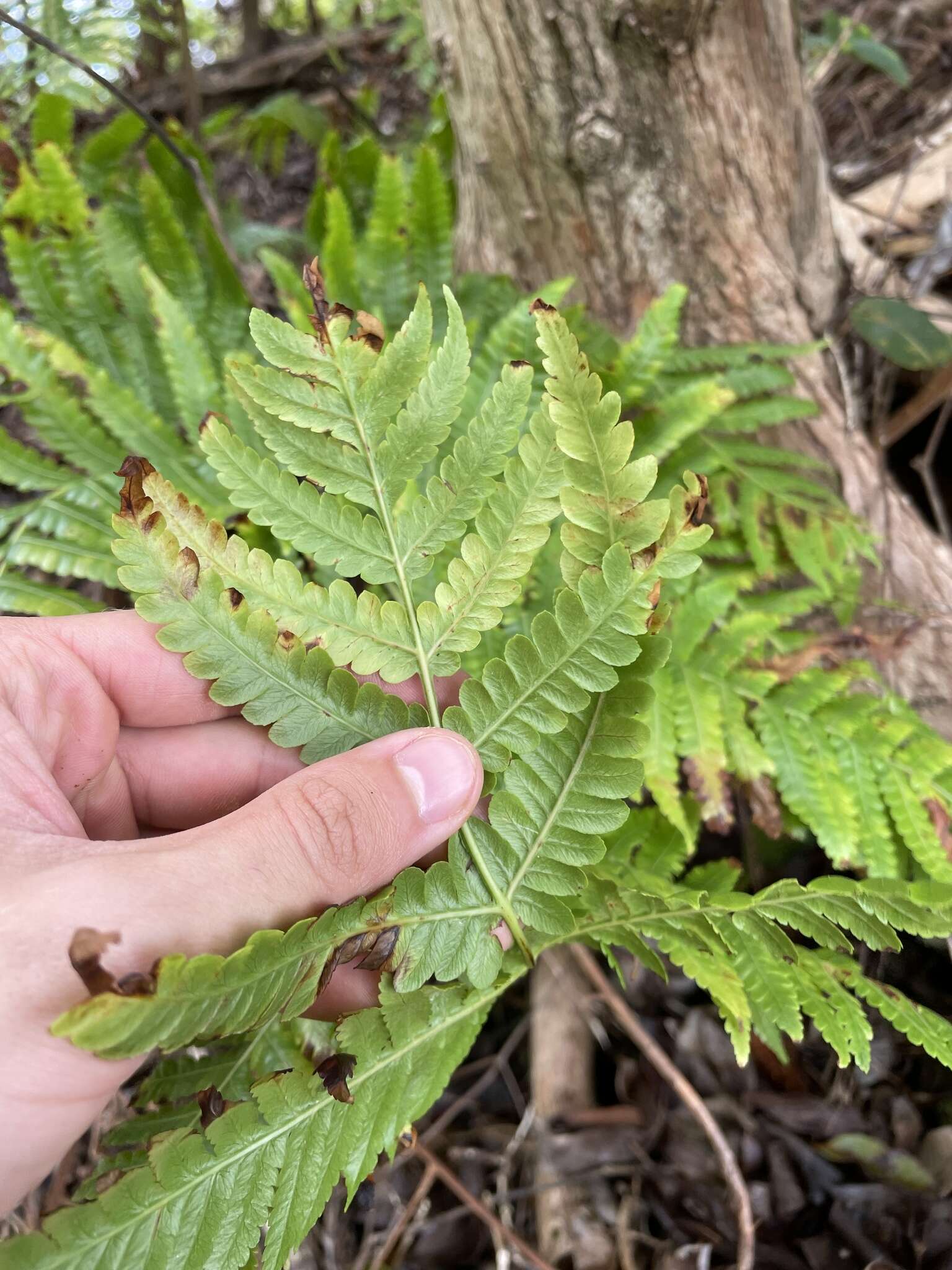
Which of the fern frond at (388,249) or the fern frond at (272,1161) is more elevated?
the fern frond at (388,249)

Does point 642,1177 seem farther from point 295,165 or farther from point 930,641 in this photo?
point 295,165

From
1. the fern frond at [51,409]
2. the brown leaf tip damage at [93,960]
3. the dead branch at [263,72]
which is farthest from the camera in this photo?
the dead branch at [263,72]

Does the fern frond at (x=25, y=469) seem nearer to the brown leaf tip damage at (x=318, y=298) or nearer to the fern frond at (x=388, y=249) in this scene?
the fern frond at (x=388, y=249)

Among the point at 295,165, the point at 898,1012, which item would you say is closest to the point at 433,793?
the point at 898,1012

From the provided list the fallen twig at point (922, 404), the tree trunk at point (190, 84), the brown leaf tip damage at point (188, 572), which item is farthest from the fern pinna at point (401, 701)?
the tree trunk at point (190, 84)

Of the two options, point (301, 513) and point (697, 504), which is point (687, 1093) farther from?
point (301, 513)

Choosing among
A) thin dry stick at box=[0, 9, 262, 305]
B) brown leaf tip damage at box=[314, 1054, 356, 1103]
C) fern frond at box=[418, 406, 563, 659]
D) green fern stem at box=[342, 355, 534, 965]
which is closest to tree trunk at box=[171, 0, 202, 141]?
thin dry stick at box=[0, 9, 262, 305]
